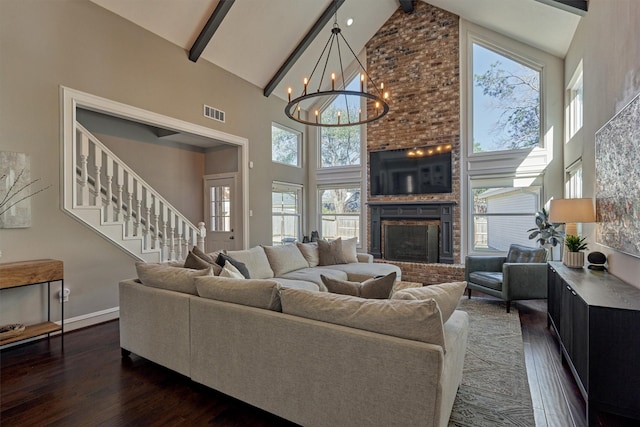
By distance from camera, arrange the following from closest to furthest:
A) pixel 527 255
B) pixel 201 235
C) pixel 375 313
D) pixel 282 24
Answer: pixel 375 313 → pixel 527 255 → pixel 201 235 → pixel 282 24

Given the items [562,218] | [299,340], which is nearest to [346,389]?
[299,340]

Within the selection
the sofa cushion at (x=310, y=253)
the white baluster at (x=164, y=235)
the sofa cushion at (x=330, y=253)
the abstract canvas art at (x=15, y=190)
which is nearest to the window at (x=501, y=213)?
the sofa cushion at (x=330, y=253)

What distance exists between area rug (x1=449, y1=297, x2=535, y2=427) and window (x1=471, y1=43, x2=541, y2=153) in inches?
138

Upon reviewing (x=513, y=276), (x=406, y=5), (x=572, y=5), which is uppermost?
(x=406, y=5)

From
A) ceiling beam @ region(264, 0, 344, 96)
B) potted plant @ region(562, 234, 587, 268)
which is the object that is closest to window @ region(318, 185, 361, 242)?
ceiling beam @ region(264, 0, 344, 96)

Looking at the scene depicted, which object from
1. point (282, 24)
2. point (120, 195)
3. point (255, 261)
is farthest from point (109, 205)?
point (282, 24)

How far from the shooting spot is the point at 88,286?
3904 millimetres

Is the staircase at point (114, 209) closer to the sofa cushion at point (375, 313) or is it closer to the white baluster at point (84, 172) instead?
the white baluster at point (84, 172)

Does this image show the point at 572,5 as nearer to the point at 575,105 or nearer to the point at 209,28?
the point at 575,105

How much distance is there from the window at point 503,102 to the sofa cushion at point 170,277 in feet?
18.7

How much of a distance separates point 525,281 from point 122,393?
452cm

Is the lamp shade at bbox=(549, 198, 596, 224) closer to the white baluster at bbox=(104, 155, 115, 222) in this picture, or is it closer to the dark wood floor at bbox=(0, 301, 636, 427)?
the dark wood floor at bbox=(0, 301, 636, 427)

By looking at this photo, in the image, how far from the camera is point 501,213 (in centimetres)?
607

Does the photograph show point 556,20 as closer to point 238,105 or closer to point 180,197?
point 238,105
